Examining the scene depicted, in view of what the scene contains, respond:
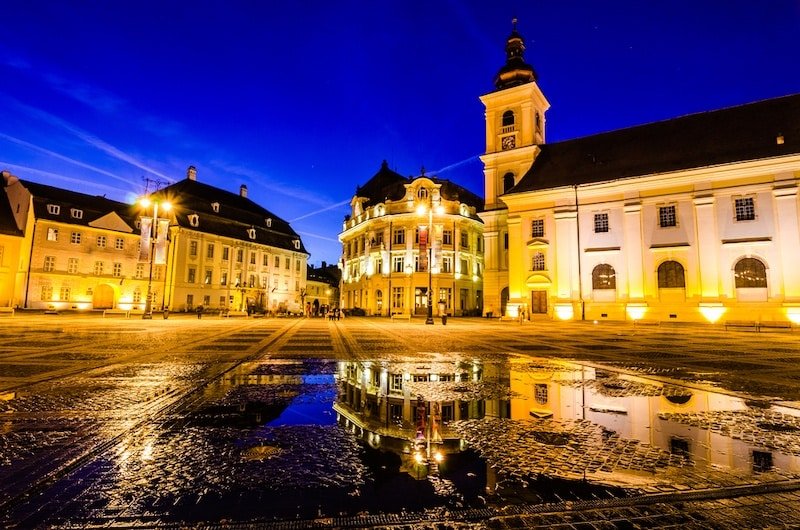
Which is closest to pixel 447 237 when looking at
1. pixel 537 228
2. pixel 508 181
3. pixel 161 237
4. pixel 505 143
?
pixel 508 181

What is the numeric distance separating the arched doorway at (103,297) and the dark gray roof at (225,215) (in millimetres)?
11810

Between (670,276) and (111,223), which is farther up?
(111,223)

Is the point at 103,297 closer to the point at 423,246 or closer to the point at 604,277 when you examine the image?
the point at 423,246

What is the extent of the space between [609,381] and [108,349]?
12952 millimetres

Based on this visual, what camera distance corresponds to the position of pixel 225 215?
6034 cm

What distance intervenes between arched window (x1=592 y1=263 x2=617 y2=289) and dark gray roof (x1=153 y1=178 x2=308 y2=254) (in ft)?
155

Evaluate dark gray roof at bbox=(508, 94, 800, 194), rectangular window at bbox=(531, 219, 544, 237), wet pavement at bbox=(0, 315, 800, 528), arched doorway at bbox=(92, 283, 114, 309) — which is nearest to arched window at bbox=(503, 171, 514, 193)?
dark gray roof at bbox=(508, 94, 800, 194)

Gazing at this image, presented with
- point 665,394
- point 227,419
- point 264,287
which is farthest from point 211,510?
point 264,287

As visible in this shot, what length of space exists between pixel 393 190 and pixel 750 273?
41.3 meters

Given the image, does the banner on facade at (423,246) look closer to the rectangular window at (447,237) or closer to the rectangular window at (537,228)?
the rectangular window at (537,228)

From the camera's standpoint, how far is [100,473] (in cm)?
310

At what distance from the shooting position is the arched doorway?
49594 millimetres

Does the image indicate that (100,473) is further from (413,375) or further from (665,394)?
(665,394)

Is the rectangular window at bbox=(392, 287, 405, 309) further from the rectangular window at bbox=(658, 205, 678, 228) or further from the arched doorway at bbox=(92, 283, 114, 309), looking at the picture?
the arched doorway at bbox=(92, 283, 114, 309)
